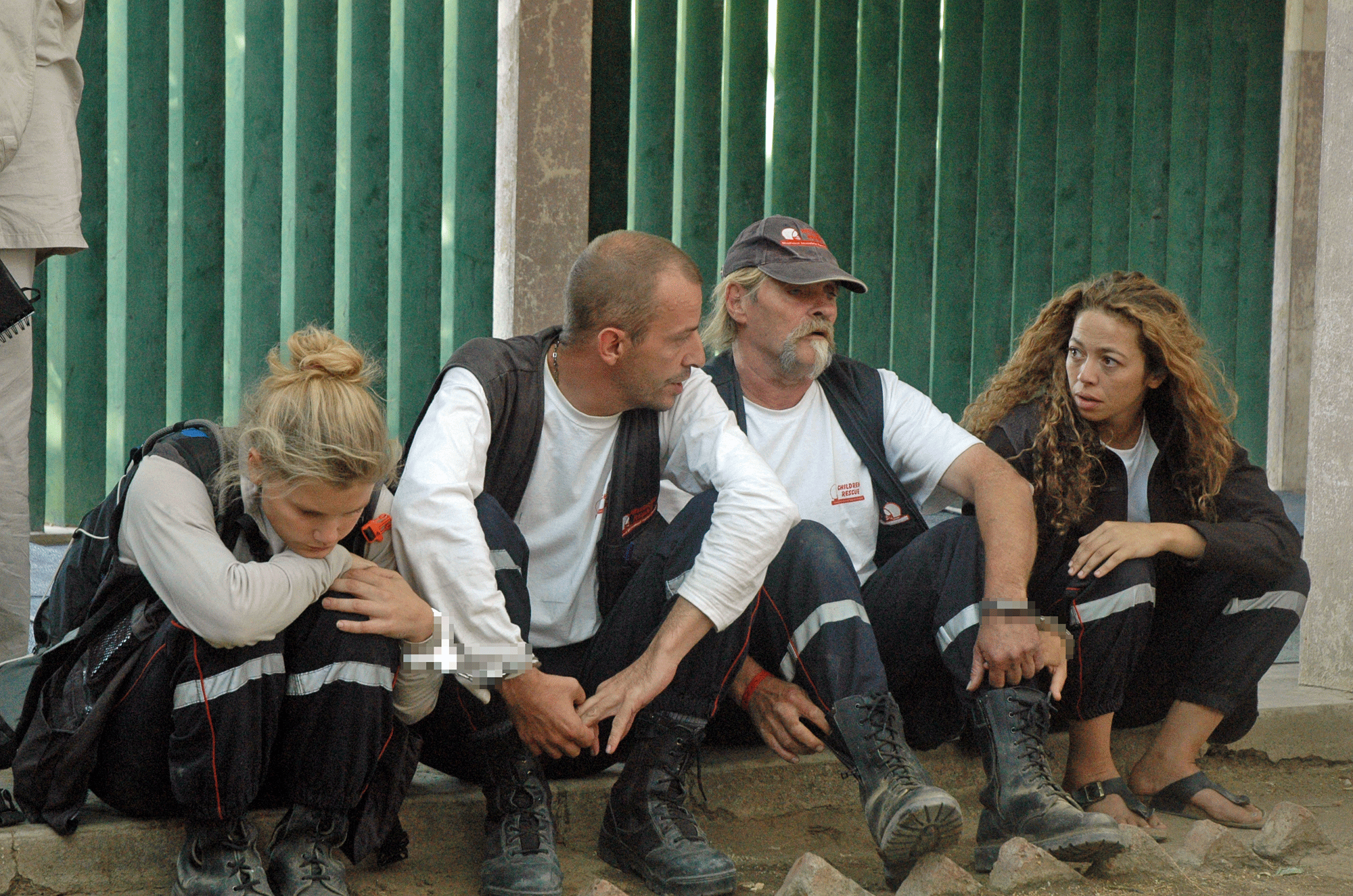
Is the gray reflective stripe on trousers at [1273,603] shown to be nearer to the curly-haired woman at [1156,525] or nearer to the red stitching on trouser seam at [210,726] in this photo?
the curly-haired woman at [1156,525]

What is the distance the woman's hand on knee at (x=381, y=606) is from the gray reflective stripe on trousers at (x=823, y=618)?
0.66 meters

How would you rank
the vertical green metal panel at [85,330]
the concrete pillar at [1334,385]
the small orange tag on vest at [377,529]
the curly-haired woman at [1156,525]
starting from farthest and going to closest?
1. the vertical green metal panel at [85,330]
2. the concrete pillar at [1334,385]
3. the curly-haired woman at [1156,525]
4. the small orange tag on vest at [377,529]

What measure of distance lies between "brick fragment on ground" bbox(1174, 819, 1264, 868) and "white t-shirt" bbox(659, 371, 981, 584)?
779 mm

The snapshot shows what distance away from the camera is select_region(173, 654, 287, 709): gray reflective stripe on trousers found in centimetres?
180

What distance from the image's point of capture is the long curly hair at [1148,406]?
261 cm

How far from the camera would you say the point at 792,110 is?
4750 mm

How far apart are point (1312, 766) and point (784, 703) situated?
5.11ft

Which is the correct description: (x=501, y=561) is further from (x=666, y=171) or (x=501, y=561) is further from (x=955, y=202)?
(x=955, y=202)

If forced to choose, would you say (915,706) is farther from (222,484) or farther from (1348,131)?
(1348,131)

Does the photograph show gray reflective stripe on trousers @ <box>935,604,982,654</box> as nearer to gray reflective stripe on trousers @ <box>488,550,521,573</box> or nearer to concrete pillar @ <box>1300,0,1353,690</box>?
gray reflective stripe on trousers @ <box>488,550,521,573</box>

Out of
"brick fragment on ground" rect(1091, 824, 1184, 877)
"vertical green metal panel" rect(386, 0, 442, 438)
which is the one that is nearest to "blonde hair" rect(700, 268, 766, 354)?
"brick fragment on ground" rect(1091, 824, 1184, 877)

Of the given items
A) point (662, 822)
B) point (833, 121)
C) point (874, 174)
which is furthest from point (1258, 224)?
point (662, 822)

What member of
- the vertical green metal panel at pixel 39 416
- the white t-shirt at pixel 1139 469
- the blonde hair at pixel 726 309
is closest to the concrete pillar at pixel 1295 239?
the white t-shirt at pixel 1139 469

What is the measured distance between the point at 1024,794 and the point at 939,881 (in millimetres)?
280
